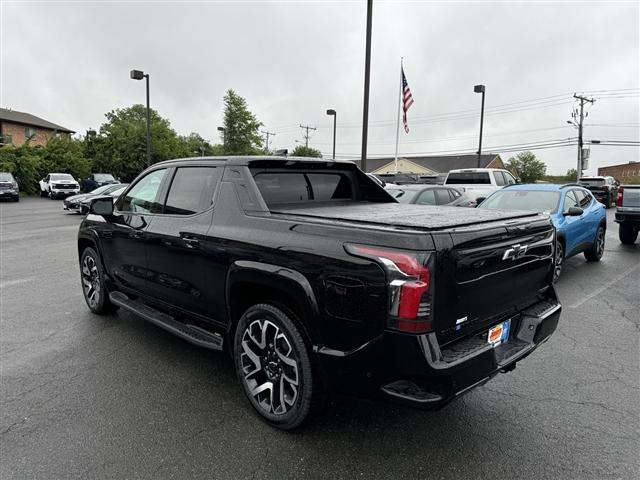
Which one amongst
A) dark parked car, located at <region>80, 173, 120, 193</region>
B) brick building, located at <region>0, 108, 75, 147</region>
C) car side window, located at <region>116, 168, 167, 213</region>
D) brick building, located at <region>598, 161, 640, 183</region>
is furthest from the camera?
brick building, located at <region>598, 161, 640, 183</region>

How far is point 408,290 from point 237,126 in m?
56.1

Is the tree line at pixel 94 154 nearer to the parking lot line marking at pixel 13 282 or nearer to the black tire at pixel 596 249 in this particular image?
the parking lot line marking at pixel 13 282

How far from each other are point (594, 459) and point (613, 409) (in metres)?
0.76

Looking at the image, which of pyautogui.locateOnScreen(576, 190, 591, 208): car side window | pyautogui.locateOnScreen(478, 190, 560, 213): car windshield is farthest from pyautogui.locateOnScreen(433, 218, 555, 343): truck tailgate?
pyautogui.locateOnScreen(576, 190, 591, 208): car side window

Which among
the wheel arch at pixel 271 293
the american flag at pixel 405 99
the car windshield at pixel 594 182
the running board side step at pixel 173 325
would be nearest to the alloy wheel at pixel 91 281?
the running board side step at pixel 173 325

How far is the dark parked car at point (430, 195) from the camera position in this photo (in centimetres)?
1104

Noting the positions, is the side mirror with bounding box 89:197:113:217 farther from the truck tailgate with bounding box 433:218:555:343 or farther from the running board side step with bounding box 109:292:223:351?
the truck tailgate with bounding box 433:218:555:343

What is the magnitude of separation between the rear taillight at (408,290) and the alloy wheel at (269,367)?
0.82 m

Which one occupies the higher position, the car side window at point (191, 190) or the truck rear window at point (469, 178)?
the truck rear window at point (469, 178)

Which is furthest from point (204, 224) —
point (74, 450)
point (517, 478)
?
point (517, 478)

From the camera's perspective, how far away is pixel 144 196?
4.45m

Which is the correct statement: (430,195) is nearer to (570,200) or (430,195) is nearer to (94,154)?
(570,200)

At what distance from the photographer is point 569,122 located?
52344mm

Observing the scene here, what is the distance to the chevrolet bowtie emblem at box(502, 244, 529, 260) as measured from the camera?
2785mm
